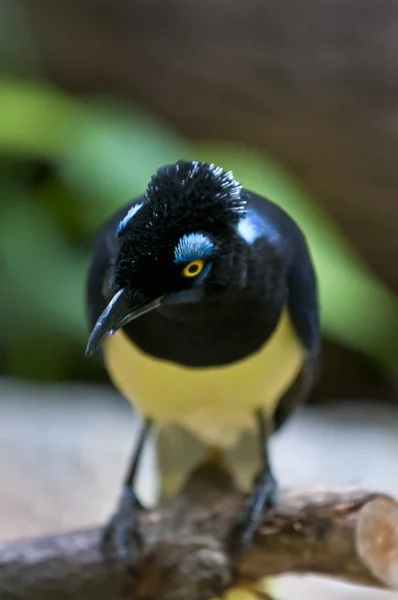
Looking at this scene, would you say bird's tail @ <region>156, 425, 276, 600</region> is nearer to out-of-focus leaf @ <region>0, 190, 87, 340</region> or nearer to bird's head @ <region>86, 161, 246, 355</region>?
bird's head @ <region>86, 161, 246, 355</region>

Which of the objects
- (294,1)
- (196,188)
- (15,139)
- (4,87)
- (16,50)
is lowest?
(196,188)

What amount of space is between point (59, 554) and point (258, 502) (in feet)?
1.06

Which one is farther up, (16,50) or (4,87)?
(16,50)

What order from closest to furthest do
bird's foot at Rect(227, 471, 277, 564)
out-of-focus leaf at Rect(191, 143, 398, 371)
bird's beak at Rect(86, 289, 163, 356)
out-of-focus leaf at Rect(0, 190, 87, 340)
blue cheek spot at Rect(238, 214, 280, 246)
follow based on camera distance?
bird's beak at Rect(86, 289, 163, 356)
blue cheek spot at Rect(238, 214, 280, 246)
bird's foot at Rect(227, 471, 277, 564)
out-of-focus leaf at Rect(191, 143, 398, 371)
out-of-focus leaf at Rect(0, 190, 87, 340)

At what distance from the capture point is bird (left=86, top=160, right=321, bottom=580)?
937mm

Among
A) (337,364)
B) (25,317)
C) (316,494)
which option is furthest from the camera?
(337,364)

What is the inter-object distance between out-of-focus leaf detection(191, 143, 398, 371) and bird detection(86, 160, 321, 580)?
808mm

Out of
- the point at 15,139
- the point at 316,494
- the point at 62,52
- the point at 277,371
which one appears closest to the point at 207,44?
the point at 62,52

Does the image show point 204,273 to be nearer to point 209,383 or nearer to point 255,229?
point 255,229

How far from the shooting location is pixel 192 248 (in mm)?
956

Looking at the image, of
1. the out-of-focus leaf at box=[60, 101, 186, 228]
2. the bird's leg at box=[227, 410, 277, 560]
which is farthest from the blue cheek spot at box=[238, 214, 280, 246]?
the out-of-focus leaf at box=[60, 101, 186, 228]

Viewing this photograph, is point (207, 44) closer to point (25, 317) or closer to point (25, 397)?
point (25, 317)

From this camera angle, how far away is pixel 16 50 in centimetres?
312

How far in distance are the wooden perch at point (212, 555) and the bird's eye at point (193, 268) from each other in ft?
1.47
